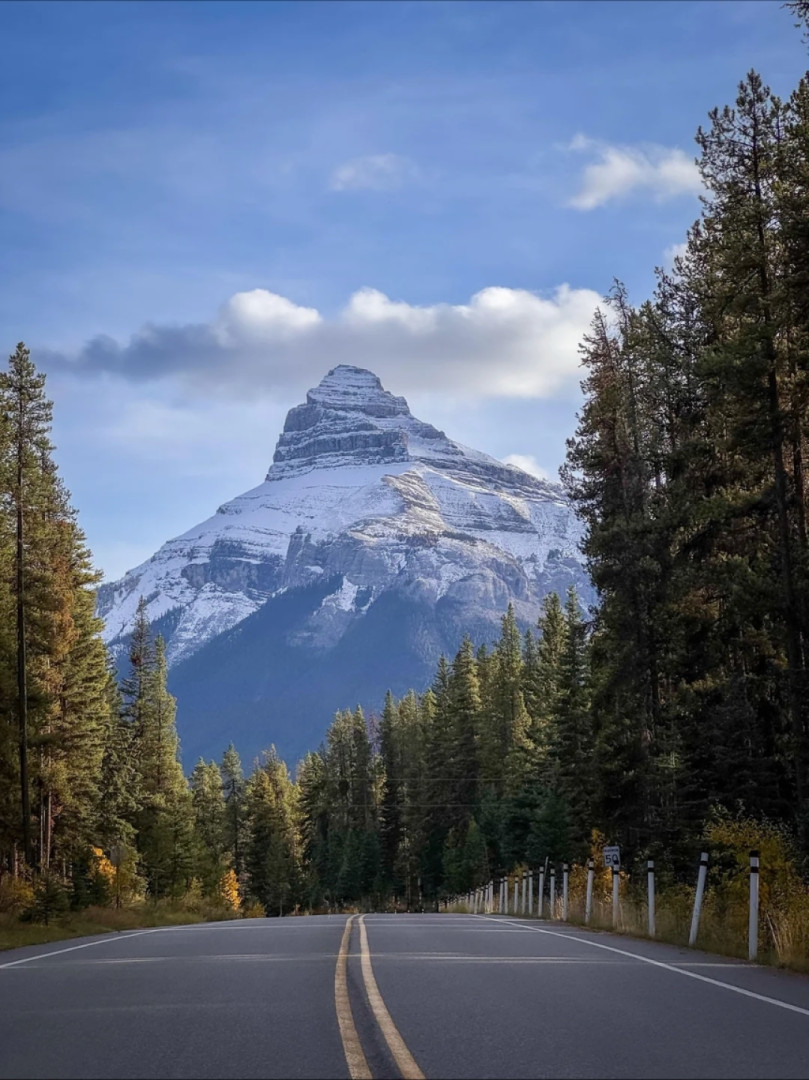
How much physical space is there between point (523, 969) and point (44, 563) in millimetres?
29144

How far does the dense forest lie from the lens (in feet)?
79.4

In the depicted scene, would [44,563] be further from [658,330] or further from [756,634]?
[756,634]

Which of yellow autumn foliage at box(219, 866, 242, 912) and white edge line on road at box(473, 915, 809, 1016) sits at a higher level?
white edge line on road at box(473, 915, 809, 1016)

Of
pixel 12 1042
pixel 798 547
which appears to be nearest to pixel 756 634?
pixel 798 547

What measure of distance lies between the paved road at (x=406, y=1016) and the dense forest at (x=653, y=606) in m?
8.84

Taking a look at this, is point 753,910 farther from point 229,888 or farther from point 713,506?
point 229,888

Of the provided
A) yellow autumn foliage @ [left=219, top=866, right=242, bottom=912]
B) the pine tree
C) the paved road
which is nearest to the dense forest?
the paved road

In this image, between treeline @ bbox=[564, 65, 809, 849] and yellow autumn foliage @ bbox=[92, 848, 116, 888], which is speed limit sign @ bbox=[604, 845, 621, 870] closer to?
treeline @ bbox=[564, 65, 809, 849]

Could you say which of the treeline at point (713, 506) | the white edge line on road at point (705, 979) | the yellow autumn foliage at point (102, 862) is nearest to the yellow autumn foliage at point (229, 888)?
the yellow autumn foliage at point (102, 862)

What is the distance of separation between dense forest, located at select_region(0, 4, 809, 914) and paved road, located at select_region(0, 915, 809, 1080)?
8.84 metres

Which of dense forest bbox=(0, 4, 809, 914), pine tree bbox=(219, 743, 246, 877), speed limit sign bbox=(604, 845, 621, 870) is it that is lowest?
pine tree bbox=(219, 743, 246, 877)

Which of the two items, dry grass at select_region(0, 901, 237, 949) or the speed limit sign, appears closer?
the speed limit sign

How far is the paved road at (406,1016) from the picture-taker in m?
7.21

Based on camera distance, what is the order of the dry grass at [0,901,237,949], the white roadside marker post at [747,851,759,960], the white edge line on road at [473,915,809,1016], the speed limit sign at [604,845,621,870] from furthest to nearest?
the dry grass at [0,901,237,949], the speed limit sign at [604,845,621,870], the white roadside marker post at [747,851,759,960], the white edge line on road at [473,915,809,1016]
